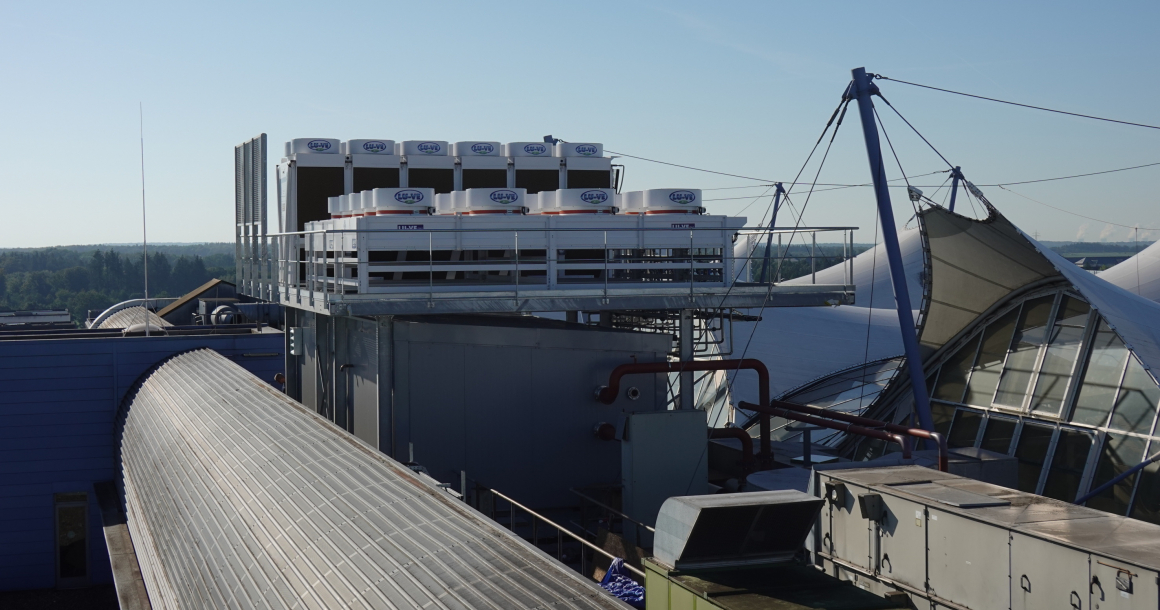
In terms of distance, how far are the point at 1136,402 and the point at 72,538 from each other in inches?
772

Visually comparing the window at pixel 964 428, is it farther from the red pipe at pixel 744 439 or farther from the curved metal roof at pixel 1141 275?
the curved metal roof at pixel 1141 275

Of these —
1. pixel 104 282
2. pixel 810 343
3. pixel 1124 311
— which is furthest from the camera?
pixel 104 282

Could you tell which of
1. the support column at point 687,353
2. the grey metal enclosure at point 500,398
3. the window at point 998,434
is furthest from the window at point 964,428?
the grey metal enclosure at point 500,398

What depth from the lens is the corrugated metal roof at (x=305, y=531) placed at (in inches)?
254

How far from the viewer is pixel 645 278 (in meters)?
17.0

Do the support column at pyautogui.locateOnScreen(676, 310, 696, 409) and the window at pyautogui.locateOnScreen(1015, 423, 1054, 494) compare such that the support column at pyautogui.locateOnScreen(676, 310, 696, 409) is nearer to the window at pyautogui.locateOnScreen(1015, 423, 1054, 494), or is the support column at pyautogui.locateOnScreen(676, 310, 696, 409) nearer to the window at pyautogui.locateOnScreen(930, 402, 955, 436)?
the window at pyautogui.locateOnScreen(1015, 423, 1054, 494)

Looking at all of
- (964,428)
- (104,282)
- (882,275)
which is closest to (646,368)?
(964,428)

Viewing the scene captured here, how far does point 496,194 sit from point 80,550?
516 inches

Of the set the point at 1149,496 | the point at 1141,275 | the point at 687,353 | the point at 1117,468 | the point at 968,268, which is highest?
the point at 968,268

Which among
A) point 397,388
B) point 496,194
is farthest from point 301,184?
point 397,388

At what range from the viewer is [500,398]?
544 inches

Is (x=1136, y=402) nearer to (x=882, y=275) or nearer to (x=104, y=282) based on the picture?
(x=882, y=275)

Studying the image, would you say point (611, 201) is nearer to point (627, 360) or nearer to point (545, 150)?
point (627, 360)

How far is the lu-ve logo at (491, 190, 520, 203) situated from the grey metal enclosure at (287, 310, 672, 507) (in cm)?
168
